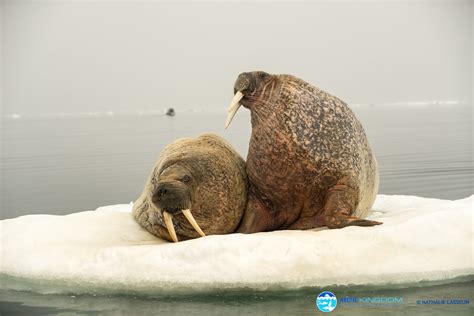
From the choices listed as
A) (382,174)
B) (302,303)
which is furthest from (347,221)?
(382,174)

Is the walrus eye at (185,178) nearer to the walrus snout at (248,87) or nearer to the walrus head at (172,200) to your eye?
the walrus head at (172,200)

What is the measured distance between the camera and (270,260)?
5.51 meters

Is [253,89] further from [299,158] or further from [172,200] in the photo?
[172,200]

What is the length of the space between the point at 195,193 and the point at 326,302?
201 centimetres

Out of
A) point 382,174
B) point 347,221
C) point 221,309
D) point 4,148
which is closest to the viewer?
point 221,309

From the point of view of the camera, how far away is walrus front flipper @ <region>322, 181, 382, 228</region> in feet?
20.8

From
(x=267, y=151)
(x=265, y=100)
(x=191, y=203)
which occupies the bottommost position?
(x=191, y=203)

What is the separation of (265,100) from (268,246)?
1874 millimetres

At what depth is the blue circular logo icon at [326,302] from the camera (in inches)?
195

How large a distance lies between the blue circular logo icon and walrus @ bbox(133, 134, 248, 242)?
1518mm

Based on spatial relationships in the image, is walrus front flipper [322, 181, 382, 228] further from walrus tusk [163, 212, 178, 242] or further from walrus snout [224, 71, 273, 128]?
walrus tusk [163, 212, 178, 242]

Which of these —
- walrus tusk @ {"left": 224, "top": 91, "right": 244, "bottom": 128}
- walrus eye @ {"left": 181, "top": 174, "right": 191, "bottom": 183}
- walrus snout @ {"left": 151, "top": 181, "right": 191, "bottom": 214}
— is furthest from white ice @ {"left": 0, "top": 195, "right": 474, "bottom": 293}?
walrus tusk @ {"left": 224, "top": 91, "right": 244, "bottom": 128}

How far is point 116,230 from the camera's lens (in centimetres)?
721

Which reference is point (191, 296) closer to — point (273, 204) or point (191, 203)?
point (191, 203)
